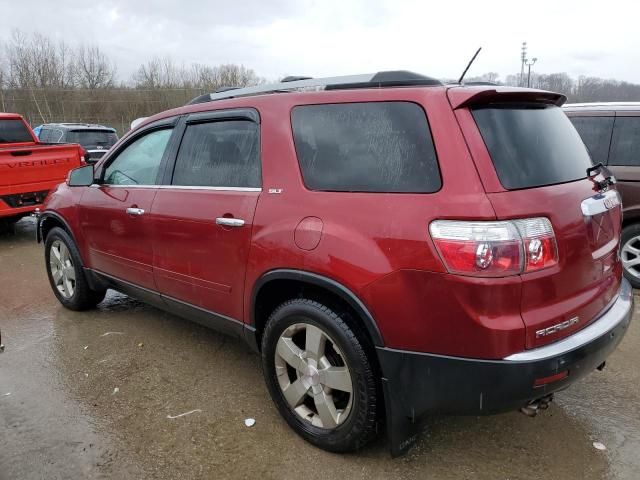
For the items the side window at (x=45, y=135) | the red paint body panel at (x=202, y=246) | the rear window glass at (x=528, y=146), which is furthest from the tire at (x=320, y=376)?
the side window at (x=45, y=135)

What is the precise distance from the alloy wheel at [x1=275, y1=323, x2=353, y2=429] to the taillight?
769mm

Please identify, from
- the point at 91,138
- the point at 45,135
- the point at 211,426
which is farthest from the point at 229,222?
the point at 45,135

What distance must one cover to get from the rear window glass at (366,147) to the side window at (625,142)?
402 cm

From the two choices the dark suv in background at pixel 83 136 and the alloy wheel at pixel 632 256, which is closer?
the alloy wheel at pixel 632 256

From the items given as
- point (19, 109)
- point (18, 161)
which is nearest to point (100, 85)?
point (19, 109)

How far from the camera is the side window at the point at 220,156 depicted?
2.87m

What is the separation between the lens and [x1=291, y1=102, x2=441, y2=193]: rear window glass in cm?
217

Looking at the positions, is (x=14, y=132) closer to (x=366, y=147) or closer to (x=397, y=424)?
(x=366, y=147)

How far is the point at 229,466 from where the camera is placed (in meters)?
2.54

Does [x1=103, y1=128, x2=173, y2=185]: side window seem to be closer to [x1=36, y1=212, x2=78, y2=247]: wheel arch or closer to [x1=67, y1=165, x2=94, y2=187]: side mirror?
[x1=67, y1=165, x2=94, y2=187]: side mirror

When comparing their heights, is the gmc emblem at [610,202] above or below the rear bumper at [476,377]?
above

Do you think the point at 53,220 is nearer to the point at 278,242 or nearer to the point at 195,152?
the point at 195,152

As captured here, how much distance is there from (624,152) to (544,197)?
385cm

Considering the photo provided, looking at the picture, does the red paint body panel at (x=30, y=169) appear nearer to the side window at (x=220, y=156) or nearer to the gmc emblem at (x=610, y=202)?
the side window at (x=220, y=156)
